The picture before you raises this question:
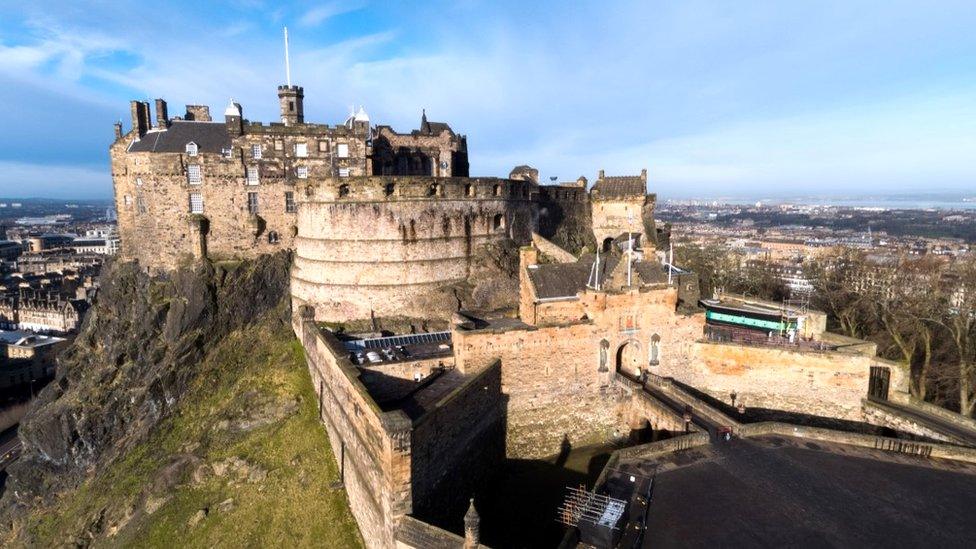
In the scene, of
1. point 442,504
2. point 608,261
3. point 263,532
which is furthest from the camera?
point 608,261

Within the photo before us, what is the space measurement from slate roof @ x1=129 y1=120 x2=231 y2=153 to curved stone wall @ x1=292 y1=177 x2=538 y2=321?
27.7ft

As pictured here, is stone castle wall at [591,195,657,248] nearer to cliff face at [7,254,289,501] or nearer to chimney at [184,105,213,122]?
cliff face at [7,254,289,501]

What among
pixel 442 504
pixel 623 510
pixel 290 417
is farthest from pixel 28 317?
pixel 623 510

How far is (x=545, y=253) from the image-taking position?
3275 centimetres

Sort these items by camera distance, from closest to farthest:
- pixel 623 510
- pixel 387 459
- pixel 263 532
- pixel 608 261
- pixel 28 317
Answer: pixel 623 510 → pixel 387 459 → pixel 263 532 → pixel 608 261 → pixel 28 317

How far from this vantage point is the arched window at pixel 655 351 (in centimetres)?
2336

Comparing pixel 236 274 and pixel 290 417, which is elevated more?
pixel 236 274

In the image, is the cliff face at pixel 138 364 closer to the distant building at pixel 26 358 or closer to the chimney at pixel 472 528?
the chimney at pixel 472 528

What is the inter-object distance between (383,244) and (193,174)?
13990mm

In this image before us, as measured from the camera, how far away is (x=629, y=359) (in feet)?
77.0

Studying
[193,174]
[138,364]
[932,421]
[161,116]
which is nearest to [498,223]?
[193,174]

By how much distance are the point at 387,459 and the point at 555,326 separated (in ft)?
30.6

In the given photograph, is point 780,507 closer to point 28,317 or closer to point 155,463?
point 155,463

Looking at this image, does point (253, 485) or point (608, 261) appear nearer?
point (253, 485)
